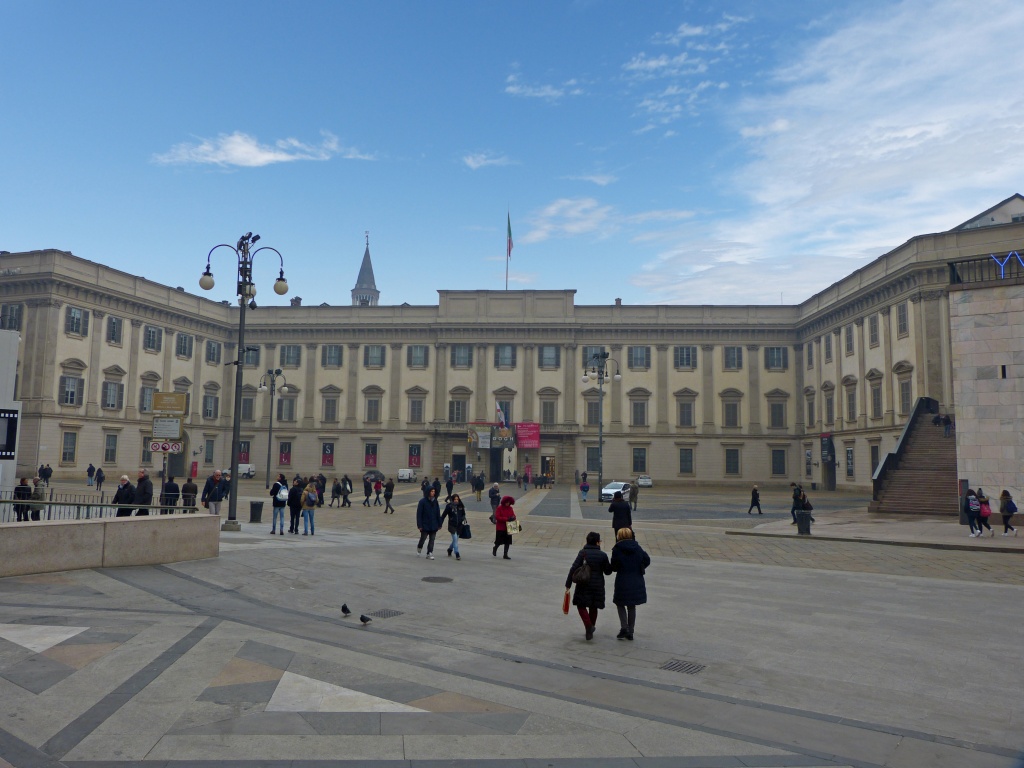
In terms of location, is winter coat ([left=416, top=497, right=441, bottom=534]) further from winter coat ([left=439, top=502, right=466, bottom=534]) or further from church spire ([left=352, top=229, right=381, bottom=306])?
church spire ([left=352, top=229, right=381, bottom=306])

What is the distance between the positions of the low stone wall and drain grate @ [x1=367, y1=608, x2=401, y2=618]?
5.65 meters

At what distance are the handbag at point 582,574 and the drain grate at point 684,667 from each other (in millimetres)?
1454

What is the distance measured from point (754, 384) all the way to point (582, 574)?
52.1m

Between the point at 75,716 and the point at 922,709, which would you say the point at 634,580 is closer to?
the point at 922,709

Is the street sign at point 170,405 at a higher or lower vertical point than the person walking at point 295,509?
higher

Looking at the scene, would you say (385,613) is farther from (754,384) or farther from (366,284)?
(366,284)

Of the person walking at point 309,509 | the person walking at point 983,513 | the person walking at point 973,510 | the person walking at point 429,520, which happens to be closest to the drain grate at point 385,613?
the person walking at point 429,520

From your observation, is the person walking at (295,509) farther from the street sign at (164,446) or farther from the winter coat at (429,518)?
the winter coat at (429,518)

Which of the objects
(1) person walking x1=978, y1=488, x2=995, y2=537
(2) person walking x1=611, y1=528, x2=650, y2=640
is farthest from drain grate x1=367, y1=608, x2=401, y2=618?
Answer: (1) person walking x1=978, y1=488, x2=995, y2=537

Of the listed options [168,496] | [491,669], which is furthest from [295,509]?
[491,669]

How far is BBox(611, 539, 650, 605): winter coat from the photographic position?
376 inches

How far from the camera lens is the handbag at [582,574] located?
948 centimetres

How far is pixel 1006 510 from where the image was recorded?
23016mm

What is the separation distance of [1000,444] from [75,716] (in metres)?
28.1
